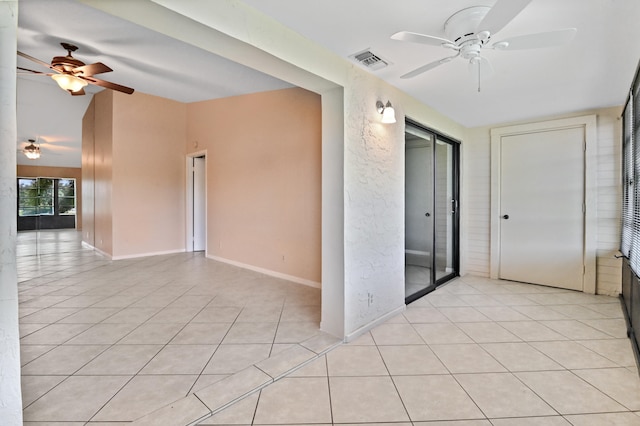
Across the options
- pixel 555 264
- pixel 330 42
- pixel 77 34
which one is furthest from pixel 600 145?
pixel 77 34

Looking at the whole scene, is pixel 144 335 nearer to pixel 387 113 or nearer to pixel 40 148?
pixel 387 113

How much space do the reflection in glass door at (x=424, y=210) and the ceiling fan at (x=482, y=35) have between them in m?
1.49

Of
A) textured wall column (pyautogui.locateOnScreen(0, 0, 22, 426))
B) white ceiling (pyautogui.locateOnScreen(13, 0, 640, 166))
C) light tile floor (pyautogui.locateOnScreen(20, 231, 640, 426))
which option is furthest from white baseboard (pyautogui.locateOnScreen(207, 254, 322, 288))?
textured wall column (pyautogui.locateOnScreen(0, 0, 22, 426))

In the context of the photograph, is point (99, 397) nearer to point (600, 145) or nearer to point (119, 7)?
point (119, 7)

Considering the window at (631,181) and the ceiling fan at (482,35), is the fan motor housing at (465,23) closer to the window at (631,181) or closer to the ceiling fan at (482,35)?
the ceiling fan at (482,35)

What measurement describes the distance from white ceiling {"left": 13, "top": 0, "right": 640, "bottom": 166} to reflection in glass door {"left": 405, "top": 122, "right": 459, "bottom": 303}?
49 centimetres

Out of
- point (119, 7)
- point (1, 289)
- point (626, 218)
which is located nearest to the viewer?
point (1, 289)

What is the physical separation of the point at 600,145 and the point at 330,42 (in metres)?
3.90

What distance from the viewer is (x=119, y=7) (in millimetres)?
1505

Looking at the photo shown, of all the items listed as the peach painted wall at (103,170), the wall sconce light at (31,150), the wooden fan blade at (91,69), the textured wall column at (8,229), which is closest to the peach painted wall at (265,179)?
the peach painted wall at (103,170)

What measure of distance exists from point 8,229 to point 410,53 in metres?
2.67

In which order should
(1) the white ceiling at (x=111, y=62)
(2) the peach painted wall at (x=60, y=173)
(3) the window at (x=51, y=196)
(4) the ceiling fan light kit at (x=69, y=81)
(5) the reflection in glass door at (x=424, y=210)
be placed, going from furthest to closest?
(2) the peach painted wall at (x=60, y=173), (3) the window at (x=51, y=196), (5) the reflection in glass door at (x=424, y=210), (4) the ceiling fan light kit at (x=69, y=81), (1) the white ceiling at (x=111, y=62)

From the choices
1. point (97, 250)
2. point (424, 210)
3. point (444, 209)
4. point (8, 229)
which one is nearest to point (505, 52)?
point (424, 210)

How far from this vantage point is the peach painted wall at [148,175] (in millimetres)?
5598
